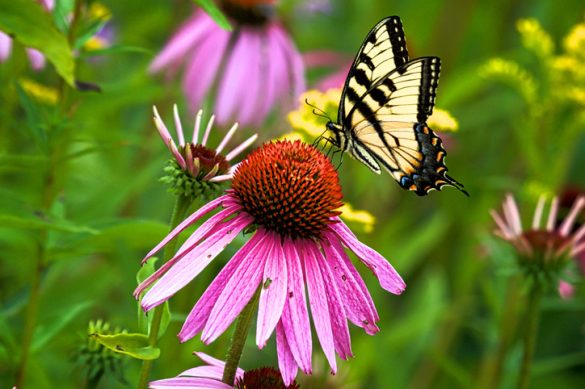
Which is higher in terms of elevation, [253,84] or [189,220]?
[253,84]

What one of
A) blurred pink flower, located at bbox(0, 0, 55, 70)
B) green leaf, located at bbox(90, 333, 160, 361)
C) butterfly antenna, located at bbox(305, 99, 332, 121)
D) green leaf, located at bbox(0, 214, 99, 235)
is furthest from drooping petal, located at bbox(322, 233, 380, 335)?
blurred pink flower, located at bbox(0, 0, 55, 70)

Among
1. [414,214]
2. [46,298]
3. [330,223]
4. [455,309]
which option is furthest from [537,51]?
[414,214]

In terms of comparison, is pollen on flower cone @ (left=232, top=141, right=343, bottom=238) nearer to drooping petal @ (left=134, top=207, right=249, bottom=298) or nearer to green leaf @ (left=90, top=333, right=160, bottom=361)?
drooping petal @ (left=134, top=207, right=249, bottom=298)

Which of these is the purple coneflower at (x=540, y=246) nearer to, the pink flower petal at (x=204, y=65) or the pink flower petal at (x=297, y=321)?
the pink flower petal at (x=297, y=321)

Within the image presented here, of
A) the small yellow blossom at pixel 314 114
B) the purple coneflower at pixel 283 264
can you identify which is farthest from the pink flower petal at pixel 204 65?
the purple coneflower at pixel 283 264

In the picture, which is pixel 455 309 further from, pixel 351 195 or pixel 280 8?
pixel 280 8

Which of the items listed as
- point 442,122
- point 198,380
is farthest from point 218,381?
point 442,122

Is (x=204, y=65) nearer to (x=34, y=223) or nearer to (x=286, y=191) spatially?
(x=34, y=223)
